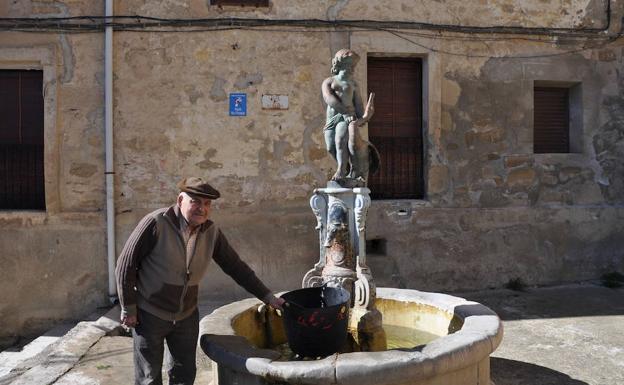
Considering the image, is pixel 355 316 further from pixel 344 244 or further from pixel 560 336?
pixel 560 336

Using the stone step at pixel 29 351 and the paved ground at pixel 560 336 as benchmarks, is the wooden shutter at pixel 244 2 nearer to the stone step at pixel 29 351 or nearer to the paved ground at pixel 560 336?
the stone step at pixel 29 351

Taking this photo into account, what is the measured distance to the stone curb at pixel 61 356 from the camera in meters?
3.78

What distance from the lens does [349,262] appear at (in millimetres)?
3979

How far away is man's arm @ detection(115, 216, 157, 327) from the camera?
2672 mm

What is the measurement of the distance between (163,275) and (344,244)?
62.9 inches

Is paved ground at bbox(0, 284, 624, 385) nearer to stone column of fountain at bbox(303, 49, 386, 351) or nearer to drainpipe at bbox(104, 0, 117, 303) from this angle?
drainpipe at bbox(104, 0, 117, 303)

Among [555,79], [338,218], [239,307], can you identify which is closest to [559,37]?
[555,79]

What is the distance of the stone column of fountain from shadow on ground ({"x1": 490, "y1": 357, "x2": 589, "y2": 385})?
1.12 meters

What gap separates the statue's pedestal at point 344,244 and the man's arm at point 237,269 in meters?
0.83

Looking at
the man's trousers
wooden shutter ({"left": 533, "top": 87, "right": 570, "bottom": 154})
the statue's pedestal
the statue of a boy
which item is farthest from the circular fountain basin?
wooden shutter ({"left": 533, "top": 87, "right": 570, "bottom": 154})

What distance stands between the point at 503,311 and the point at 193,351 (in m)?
4.01

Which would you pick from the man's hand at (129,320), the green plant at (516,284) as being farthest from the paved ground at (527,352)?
the man's hand at (129,320)

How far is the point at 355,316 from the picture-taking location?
3.72 metres

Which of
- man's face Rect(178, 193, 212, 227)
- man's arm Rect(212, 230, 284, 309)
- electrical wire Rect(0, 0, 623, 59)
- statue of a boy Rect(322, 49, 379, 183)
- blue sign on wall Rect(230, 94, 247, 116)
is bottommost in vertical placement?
man's arm Rect(212, 230, 284, 309)
